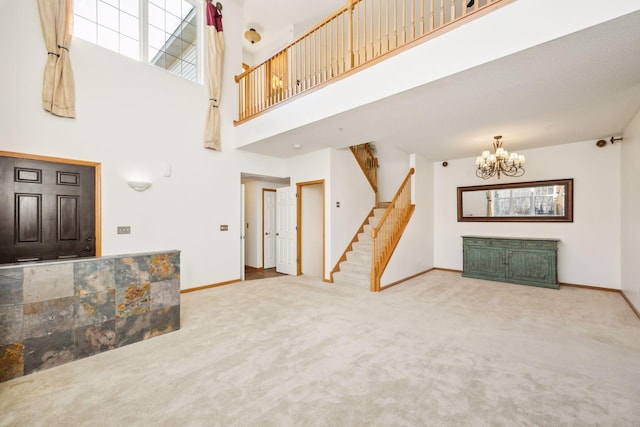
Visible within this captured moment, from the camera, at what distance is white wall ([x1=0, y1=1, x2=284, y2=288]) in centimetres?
339

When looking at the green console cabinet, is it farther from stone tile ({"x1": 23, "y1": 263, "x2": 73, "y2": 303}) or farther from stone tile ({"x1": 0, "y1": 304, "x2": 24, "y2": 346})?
stone tile ({"x1": 0, "y1": 304, "x2": 24, "y2": 346})

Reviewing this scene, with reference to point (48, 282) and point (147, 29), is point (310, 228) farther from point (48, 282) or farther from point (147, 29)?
point (147, 29)

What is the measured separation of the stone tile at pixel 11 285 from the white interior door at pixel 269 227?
4.99m

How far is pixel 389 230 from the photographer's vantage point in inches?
217

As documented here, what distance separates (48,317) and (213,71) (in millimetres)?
4553

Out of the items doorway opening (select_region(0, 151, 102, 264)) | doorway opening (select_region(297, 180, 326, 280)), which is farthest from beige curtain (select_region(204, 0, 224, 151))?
doorway opening (select_region(297, 180, 326, 280))

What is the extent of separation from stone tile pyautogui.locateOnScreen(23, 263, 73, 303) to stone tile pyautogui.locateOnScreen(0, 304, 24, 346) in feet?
0.31

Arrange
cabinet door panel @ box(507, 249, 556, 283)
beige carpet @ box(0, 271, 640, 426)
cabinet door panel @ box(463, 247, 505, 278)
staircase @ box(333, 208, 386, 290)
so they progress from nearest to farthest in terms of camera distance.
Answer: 1. beige carpet @ box(0, 271, 640, 426)
2. cabinet door panel @ box(507, 249, 556, 283)
3. staircase @ box(333, 208, 386, 290)
4. cabinet door panel @ box(463, 247, 505, 278)

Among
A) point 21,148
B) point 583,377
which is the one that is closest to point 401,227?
point 583,377

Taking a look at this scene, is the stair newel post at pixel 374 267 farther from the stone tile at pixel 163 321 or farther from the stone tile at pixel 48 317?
the stone tile at pixel 48 317

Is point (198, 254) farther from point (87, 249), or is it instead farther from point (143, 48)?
point (143, 48)

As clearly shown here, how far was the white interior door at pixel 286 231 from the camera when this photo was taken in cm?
638

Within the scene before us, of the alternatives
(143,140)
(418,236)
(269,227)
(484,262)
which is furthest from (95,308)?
(484,262)

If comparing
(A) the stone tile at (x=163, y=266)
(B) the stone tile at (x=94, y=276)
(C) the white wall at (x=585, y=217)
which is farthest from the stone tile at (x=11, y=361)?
(C) the white wall at (x=585, y=217)
